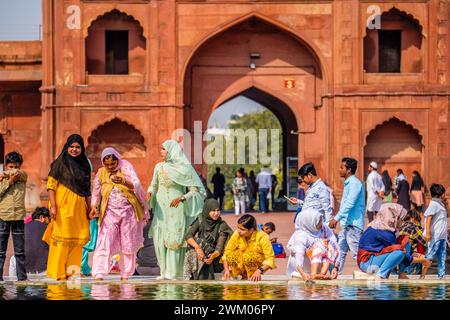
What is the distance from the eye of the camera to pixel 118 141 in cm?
2862

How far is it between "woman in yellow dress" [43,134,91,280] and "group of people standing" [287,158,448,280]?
2.22m

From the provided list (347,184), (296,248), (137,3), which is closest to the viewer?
(296,248)

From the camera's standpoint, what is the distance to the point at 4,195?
13.5 metres

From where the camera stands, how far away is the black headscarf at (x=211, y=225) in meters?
13.7

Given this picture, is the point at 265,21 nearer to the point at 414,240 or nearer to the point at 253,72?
the point at 253,72

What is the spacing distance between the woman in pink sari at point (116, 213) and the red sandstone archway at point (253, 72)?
14925 millimetres

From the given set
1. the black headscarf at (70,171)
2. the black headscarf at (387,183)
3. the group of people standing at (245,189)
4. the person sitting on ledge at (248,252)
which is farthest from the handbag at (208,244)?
the group of people standing at (245,189)

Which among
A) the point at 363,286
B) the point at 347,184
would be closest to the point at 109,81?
the point at 347,184

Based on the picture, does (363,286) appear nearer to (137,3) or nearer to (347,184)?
(347,184)

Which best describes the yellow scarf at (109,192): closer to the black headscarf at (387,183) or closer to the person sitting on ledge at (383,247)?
the person sitting on ledge at (383,247)

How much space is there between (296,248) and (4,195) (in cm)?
308

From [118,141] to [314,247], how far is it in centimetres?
1578

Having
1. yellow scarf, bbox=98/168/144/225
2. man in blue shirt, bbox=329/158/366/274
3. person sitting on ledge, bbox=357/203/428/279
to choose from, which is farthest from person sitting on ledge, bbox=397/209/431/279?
yellow scarf, bbox=98/168/144/225

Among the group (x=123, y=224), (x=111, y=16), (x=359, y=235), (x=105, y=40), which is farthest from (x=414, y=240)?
(x=105, y=40)
